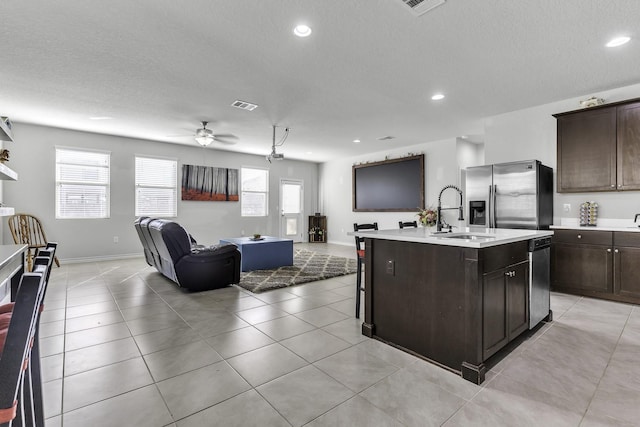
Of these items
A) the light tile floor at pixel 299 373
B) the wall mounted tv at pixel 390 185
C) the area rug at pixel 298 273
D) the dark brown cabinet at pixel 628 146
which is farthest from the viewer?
the wall mounted tv at pixel 390 185

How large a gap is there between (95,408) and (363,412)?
1474 mm

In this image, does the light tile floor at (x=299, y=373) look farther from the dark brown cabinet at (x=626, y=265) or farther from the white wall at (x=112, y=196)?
the white wall at (x=112, y=196)

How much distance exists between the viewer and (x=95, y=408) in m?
1.68

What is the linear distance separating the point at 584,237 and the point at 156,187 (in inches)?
312

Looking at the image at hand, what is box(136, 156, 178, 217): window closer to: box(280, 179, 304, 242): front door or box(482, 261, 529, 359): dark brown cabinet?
box(280, 179, 304, 242): front door

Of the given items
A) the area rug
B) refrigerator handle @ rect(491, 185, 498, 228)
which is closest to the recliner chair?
the area rug

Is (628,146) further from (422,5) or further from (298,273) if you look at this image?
(298,273)

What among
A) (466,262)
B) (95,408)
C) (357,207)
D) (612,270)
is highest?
(357,207)

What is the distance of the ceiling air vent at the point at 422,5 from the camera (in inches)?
91.5

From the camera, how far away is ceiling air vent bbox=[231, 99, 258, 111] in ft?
14.8

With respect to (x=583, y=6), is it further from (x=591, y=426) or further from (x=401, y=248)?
(x=591, y=426)

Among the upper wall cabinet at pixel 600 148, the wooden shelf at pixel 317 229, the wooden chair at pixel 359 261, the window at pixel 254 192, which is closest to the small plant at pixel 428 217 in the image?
the wooden chair at pixel 359 261

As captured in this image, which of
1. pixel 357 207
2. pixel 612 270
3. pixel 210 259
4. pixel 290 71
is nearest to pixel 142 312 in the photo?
pixel 210 259

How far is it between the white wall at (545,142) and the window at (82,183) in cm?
755
